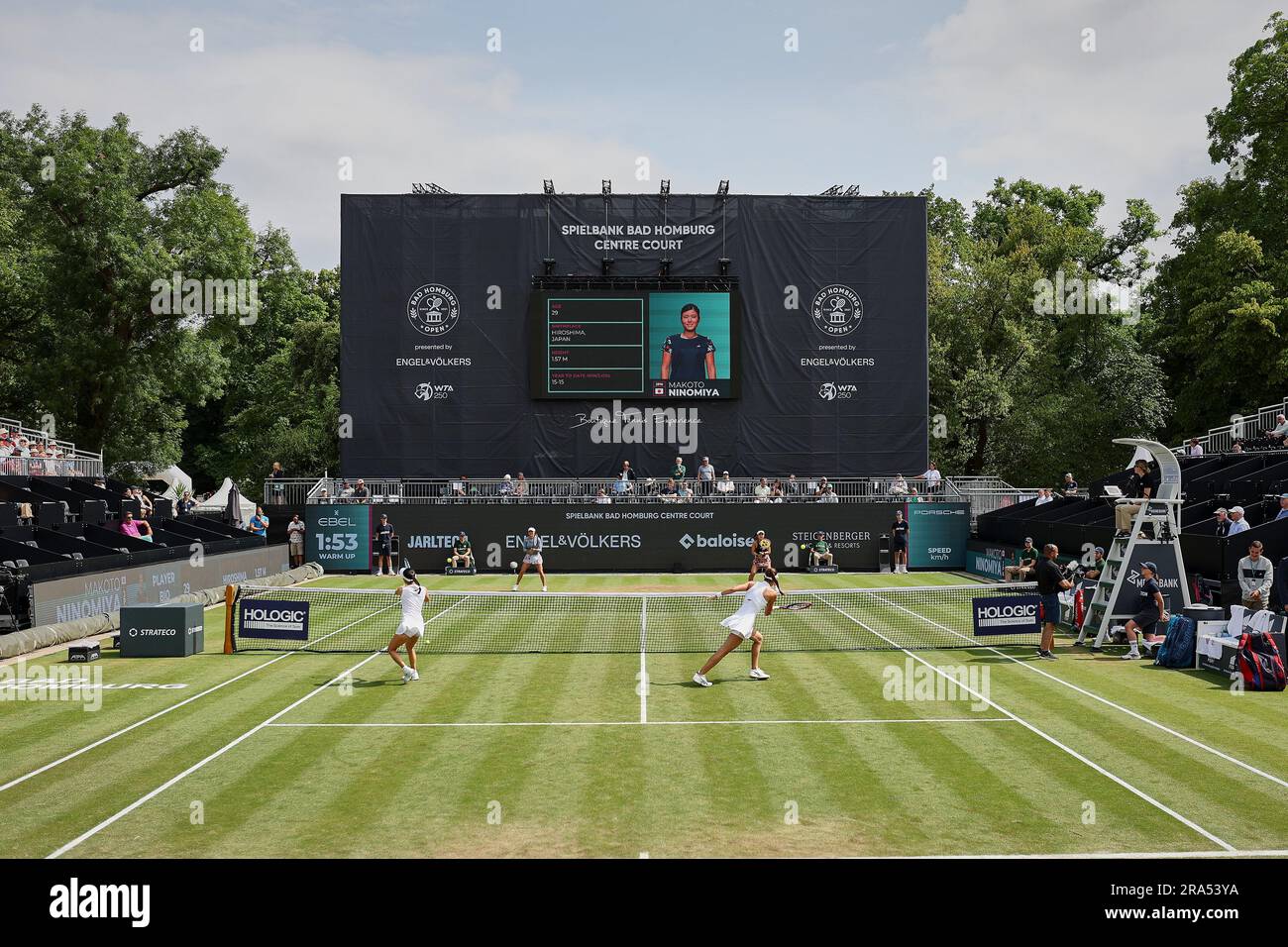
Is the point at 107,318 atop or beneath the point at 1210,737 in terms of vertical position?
atop

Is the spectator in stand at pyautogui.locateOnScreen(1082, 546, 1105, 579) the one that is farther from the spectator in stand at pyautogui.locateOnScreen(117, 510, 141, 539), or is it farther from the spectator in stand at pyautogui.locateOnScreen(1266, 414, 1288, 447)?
the spectator in stand at pyautogui.locateOnScreen(117, 510, 141, 539)

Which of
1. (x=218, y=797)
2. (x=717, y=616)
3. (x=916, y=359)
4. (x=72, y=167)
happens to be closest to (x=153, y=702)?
(x=218, y=797)

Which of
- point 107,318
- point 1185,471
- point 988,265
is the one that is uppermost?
point 988,265

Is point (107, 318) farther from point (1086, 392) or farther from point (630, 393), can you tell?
point (1086, 392)

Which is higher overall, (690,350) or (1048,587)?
(690,350)

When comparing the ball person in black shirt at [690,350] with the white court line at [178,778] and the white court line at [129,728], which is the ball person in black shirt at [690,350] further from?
the white court line at [178,778]

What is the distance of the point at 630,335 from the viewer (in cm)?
3981

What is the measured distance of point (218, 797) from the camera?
10836 millimetres

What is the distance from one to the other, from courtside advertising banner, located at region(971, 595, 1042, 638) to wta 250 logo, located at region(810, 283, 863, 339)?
21828 mm

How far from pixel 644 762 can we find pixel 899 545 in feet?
90.2

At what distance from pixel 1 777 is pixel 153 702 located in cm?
405

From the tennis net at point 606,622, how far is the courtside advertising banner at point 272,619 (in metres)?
0.02

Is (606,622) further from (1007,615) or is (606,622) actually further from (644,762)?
(644,762)

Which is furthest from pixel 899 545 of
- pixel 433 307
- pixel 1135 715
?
pixel 1135 715
